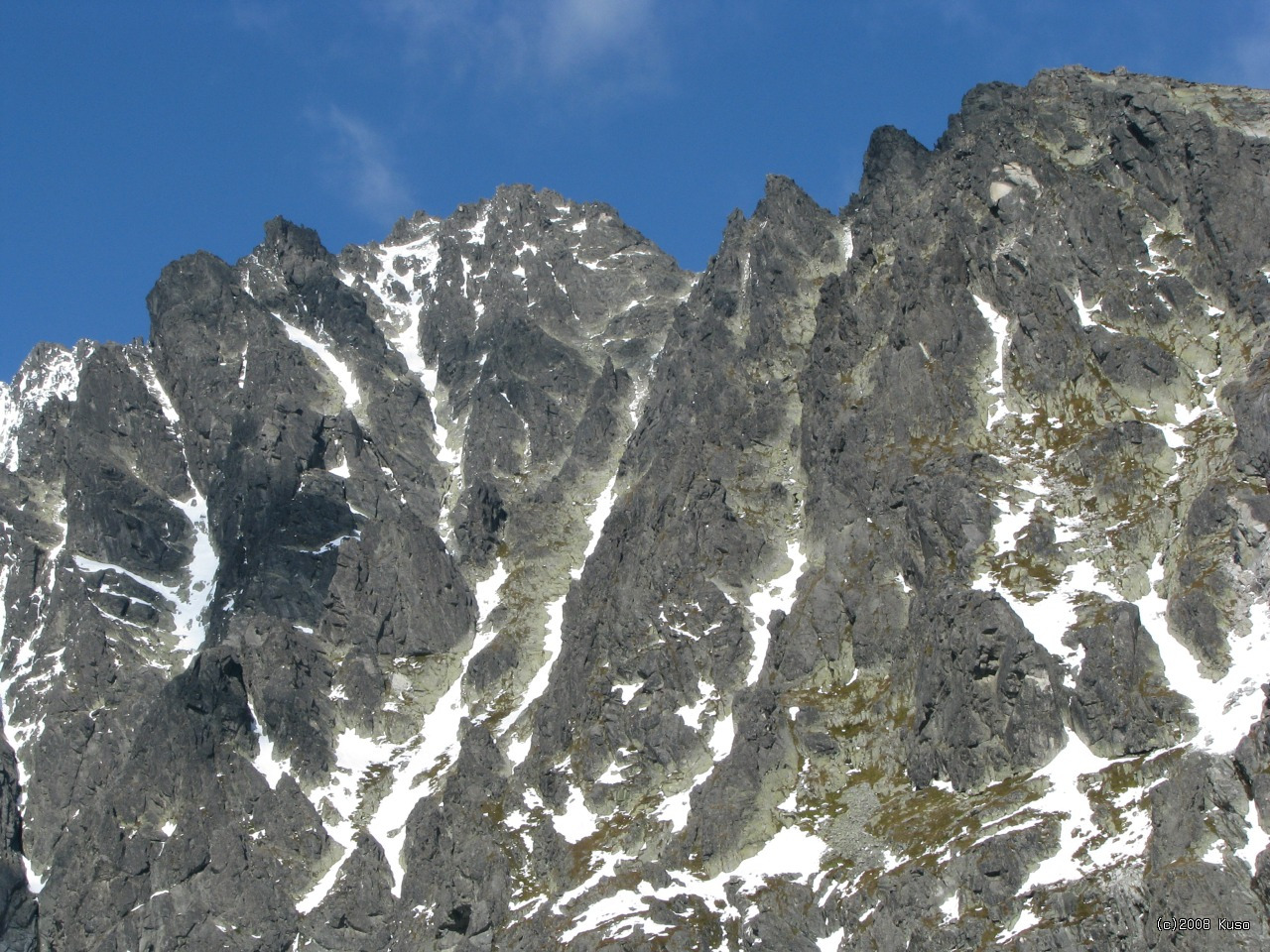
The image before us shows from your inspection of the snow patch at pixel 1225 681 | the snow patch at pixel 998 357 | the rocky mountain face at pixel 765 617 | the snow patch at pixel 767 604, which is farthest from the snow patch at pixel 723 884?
the snow patch at pixel 998 357

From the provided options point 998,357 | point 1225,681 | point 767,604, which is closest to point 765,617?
point 767,604

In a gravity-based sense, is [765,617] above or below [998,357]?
below

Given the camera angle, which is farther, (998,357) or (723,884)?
(998,357)

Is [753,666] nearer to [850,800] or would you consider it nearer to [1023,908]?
[850,800]

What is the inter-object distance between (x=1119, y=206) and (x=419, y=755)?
270ft

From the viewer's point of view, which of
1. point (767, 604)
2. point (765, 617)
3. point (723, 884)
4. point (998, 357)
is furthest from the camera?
point (998, 357)

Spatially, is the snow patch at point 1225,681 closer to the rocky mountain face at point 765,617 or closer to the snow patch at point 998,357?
the rocky mountain face at point 765,617

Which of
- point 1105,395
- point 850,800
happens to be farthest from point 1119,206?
point 850,800

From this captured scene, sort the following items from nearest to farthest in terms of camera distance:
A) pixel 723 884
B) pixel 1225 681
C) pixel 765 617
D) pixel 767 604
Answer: pixel 1225 681 → pixel 723 884 → pixel 765 617 → pixel 767 604

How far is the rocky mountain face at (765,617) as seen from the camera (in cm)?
8925

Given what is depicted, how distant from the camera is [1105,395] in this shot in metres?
116

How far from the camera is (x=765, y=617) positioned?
120 metres

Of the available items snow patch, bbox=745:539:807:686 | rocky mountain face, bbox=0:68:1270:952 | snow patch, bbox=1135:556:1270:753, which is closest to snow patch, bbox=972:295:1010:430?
rocky mountain face, bbox=0:68:1270:952

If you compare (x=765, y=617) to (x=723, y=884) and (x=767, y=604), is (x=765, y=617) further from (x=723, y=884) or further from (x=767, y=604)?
(x=723, y=884)
